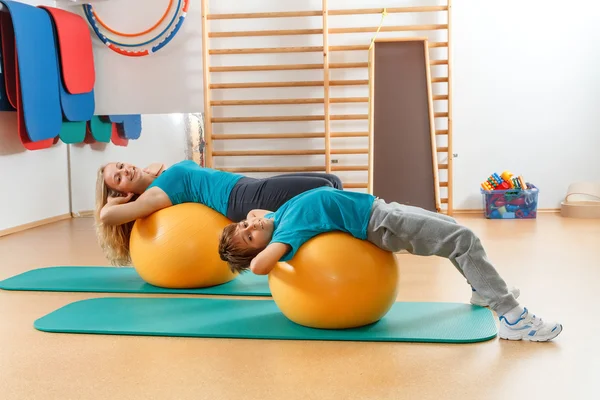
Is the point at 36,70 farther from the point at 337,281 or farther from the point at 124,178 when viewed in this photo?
the point at 337,281

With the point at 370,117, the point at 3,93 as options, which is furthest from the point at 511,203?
the point at 3,93


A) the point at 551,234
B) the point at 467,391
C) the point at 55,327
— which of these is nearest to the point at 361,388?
the point at 467,391

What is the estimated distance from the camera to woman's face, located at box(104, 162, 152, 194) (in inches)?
137

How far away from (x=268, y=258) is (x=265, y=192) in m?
1.02

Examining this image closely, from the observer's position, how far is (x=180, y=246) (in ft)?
11.0

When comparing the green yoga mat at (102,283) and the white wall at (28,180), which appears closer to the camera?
the green yoga mat at (102,283)

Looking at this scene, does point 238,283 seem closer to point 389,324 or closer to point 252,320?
point 252,320

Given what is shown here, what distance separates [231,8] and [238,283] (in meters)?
3.43

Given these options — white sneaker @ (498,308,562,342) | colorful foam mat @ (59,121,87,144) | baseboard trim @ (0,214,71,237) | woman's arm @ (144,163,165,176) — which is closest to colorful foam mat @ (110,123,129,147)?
colorful foam mat @ (59,121,87,144)

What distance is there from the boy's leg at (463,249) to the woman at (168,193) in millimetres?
974

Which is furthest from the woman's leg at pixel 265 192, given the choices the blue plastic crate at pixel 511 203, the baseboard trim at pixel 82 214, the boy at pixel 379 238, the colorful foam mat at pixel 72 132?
the baseboard trim at pixel 82 214

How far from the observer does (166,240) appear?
3355mm

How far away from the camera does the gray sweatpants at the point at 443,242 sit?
8.50 ft

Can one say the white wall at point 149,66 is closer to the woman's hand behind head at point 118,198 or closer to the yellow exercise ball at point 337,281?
the woman's hand behind head at point 118,198
